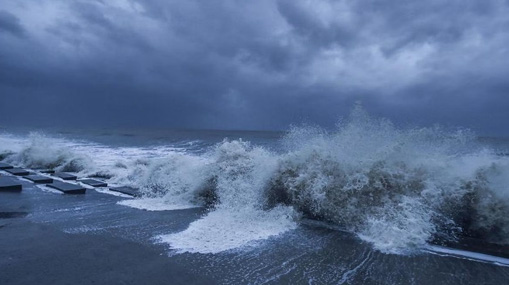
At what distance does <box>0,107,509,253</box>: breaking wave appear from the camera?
511 cm

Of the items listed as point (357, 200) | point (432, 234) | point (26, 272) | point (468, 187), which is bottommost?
point (26, 272)

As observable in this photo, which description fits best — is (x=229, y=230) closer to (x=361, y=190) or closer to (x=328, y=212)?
(x=328, y=212)

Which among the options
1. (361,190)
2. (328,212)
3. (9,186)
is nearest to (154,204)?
(328,212)

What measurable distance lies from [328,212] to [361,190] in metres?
0.78

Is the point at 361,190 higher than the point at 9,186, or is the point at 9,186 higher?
the point at 361,190

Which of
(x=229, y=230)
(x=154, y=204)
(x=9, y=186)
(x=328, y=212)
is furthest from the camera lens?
(x=9, y=186)

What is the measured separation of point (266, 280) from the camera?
3.50 metres

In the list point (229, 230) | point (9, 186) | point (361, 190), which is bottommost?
point (229, 230)

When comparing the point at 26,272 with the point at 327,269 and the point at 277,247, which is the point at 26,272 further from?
the point at 327,269

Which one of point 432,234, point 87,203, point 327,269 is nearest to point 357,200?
point 432,234

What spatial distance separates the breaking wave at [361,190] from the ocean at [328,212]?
21 millimetres

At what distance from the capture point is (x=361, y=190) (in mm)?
6074

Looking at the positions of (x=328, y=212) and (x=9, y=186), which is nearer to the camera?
(x=328, y=212)

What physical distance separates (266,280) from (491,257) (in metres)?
3.31
